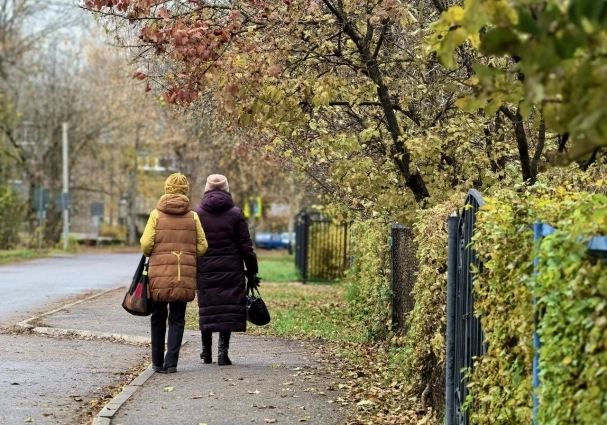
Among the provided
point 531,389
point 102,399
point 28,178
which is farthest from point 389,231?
point 28,178

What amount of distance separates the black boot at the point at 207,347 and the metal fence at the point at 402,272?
1.97m

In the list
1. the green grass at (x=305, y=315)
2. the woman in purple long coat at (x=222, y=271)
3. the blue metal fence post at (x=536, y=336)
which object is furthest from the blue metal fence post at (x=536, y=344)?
the green grass at (x=305, y=315)

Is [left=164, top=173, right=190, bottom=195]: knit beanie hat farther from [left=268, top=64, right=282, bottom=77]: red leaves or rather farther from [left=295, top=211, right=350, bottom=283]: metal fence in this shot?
[left=295, top=211, right=350, bottom=283]: metal fence

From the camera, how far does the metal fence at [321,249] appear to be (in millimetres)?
28141

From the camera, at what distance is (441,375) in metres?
7.74

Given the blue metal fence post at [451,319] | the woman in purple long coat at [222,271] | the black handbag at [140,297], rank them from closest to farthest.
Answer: the blue metal fence post at [451,319] < the black handbag at [140,297] < the woman in purple long coat at [222,271]

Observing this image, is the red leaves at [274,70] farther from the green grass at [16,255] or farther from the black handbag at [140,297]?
the green grass at [16,255]

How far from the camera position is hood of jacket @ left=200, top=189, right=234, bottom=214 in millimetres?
10906

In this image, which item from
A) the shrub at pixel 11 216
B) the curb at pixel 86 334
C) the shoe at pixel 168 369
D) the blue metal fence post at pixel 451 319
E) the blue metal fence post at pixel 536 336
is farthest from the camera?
the shrub at pixel 11 216

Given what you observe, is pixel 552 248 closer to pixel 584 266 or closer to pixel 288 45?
pixel 584 266

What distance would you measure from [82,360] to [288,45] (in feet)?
12.9

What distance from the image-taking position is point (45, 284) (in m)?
22.9

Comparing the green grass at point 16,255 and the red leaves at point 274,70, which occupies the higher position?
the red leaves at point 274,70

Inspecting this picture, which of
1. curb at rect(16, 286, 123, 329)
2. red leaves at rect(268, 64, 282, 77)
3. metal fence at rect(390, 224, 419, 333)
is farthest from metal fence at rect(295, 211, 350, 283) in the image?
red leaves at rect(268, 64, 282, 77)
